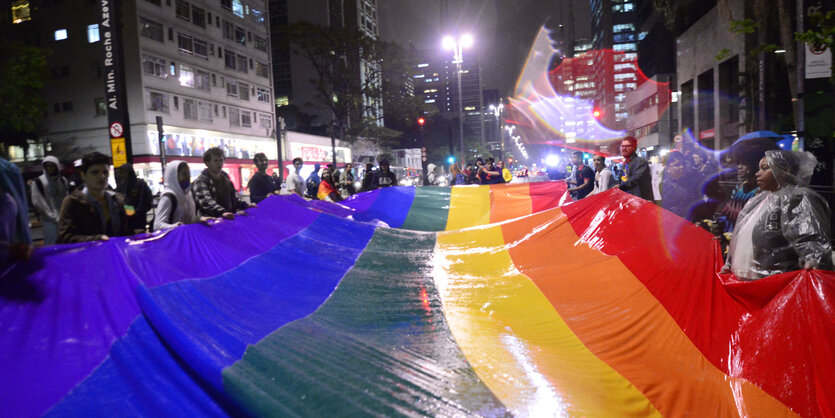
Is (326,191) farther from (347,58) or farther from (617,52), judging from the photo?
(617,52)

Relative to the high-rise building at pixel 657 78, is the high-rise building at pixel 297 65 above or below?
above

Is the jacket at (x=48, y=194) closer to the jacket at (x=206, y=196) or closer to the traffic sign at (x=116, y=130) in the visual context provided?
the jacket at (x=206, y=196)

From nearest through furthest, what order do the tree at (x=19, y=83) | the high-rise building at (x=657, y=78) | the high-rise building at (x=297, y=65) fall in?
the tree at (x=19, y=83), the high-rise building at (x=657, y=78), the high-rise building at (x=297, y=65)

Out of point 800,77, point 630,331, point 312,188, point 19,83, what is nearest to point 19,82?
point 19,83

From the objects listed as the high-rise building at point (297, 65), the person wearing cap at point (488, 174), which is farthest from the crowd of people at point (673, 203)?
the high-rise building at point (297, 65)

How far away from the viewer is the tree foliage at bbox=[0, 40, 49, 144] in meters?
28.6

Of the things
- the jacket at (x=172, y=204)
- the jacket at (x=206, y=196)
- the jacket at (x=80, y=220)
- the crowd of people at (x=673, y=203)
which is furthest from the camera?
the jacket at (x=206, y=196)

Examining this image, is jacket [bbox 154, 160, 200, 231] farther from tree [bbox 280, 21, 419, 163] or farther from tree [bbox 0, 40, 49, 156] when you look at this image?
tree [bbox 280, 21, 419, 163]

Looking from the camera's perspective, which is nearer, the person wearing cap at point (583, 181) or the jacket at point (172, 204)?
the jacket at point (172, 204)

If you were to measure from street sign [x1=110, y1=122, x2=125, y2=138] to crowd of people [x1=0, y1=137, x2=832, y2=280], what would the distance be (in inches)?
190

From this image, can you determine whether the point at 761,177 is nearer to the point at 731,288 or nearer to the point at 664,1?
the point at 731,288

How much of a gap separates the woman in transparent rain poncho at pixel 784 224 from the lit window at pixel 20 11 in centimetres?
4941

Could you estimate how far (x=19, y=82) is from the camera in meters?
28.8

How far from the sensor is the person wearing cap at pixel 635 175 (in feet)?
25.0
